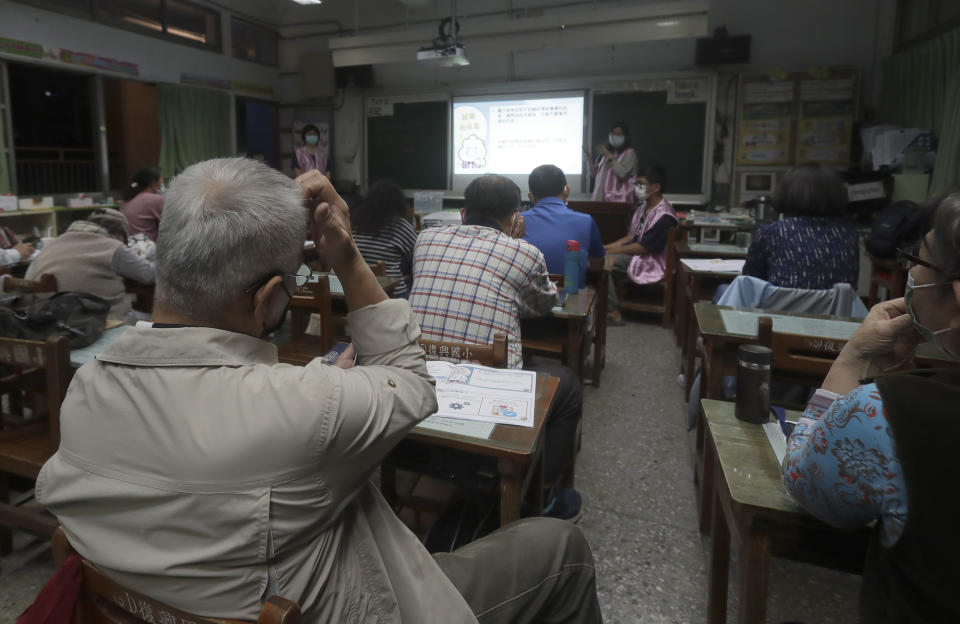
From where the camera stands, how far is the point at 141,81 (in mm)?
6344

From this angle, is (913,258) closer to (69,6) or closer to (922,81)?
(922,81)

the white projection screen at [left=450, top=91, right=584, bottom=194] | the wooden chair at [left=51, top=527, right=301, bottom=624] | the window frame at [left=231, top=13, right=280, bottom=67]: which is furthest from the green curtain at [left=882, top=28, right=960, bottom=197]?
the window frame at [left=231, top=13, right=280, bottom=67]

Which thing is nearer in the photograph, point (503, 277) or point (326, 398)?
point (326, 398)

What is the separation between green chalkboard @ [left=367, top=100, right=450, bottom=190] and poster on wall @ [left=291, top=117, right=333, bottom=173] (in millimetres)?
612

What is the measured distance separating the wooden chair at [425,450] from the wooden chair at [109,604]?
0.57m

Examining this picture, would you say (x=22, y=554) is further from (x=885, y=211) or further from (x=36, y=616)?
(x=885, y=211)

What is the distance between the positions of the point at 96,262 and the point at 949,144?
532 centimetres

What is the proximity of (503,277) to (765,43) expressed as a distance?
586 cm

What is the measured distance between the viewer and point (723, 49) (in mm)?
6098

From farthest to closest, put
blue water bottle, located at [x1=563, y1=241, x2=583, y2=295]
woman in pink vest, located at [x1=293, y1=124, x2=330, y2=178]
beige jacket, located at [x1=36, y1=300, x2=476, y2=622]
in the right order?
1. woman in pink vest, located at [x1=293, y1=124, x2=330, y2=178]
2. blue water bottle, located at [x1=563, y1=241, x2=583, y2=295]
3. beige jacket, located at [x1=36, y1=300, x2=476, y2=622]

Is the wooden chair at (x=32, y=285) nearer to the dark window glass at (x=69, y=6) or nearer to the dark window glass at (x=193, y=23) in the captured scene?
the dark window glass at (x=69, y=6)

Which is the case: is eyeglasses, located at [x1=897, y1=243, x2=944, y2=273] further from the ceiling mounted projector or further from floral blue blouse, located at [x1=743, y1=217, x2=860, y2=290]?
the ceiling mounted projector

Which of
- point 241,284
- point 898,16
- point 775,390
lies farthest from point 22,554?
point 898,16

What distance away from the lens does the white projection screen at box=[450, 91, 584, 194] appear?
6926 millimetres
